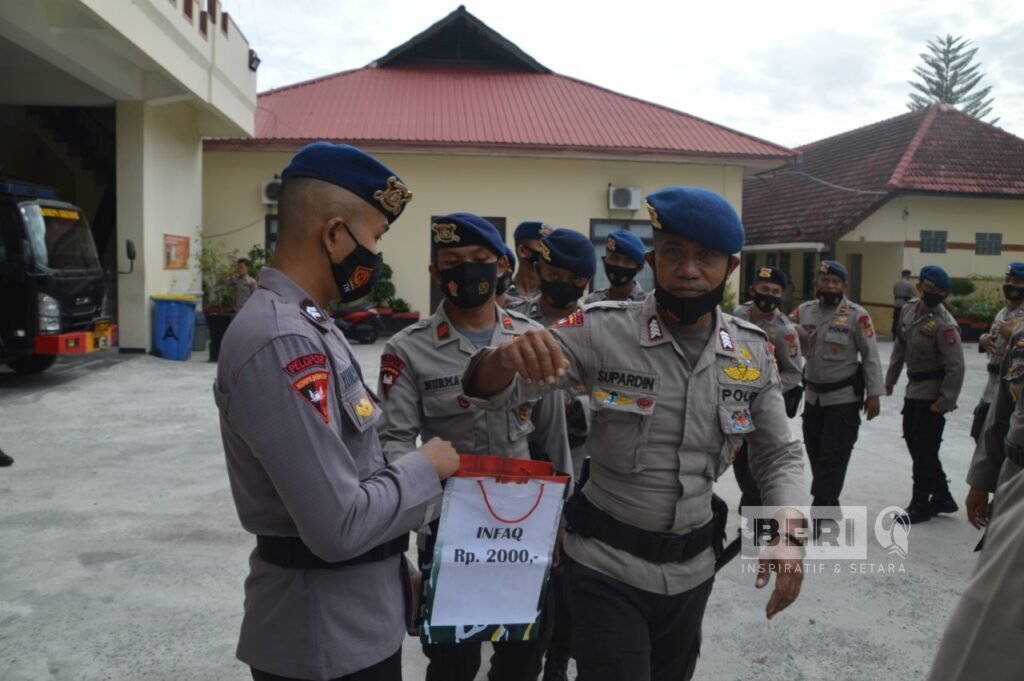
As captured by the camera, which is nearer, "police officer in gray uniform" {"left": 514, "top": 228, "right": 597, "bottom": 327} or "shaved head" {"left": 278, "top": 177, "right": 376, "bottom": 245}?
"shaved head" {"left": 278, "top": 177, "right": 376, "bottom": 245}

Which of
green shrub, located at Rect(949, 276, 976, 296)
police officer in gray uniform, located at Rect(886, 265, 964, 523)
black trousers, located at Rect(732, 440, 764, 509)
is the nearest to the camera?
black trousers, located at Rect(732, 440, 764, 509)

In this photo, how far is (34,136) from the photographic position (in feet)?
53.4

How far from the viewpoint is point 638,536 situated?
2197 mm

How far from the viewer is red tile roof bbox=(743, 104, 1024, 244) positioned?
67.4 feet

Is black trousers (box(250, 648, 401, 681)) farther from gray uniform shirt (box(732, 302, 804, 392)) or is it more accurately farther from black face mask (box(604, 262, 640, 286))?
gray uniform shirt (box(732, 302, 804, 392))

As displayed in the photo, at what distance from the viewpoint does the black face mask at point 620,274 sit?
14.2 feet

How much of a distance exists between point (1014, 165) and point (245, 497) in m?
25.4

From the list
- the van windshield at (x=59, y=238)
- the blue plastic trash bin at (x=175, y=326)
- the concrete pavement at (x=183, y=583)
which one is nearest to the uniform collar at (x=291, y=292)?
the concrete pavement at (x=183, y=583)

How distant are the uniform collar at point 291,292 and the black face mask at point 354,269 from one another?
0.08m

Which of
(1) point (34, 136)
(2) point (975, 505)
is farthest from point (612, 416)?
(1) point (34, 136)

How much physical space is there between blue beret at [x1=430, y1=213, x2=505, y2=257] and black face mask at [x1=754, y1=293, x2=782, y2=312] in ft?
9.75

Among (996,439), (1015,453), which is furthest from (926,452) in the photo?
(1015,453)

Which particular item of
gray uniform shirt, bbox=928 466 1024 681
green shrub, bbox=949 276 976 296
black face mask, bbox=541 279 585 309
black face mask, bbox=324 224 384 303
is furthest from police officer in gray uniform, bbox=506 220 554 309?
green shrub, bbox=949 276 976 296

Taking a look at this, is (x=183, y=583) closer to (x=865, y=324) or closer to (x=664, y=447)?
(x=664, y=447)
